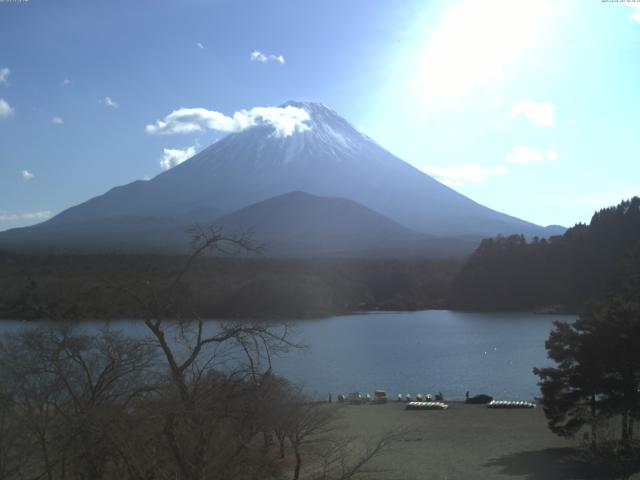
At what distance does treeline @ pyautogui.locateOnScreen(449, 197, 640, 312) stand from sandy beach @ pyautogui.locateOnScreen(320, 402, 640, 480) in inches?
1125

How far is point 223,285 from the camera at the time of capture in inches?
974

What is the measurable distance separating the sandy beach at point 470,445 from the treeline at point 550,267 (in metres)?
28.6

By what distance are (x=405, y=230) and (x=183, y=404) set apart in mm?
69724

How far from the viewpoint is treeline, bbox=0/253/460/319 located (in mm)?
4434

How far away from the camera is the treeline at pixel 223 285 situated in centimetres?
443

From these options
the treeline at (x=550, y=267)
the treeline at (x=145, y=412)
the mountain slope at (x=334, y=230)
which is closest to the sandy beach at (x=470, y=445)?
the treeline at (x=145, y=412)

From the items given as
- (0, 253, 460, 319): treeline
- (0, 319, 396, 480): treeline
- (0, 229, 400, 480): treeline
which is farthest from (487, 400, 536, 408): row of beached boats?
(0, 229, 400, 480): treeline

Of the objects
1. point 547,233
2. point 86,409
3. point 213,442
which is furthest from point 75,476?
point 547,233

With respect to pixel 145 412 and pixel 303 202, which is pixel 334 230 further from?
pixel 145 412

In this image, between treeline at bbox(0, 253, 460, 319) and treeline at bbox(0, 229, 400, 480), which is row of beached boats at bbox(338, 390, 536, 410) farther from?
treeline at bbox(0, 229, 400, 480)

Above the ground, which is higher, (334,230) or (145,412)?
(334,230)

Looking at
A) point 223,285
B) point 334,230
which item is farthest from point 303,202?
point 223,285

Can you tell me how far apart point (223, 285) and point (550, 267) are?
26293 millimetres

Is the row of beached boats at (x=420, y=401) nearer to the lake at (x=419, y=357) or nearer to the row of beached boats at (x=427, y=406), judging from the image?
the row of beached boats at (x=427, y=406)
